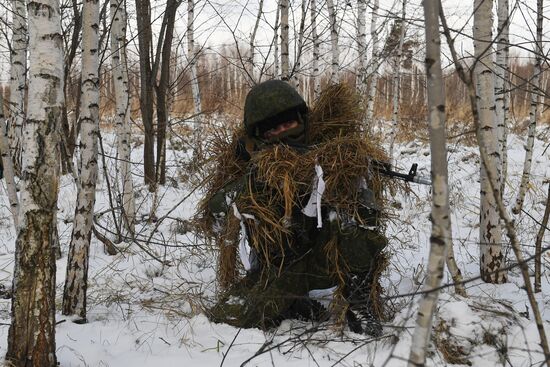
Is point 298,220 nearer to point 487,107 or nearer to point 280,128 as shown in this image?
point 280,128

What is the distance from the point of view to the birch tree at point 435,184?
1152mm

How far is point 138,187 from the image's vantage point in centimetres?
842

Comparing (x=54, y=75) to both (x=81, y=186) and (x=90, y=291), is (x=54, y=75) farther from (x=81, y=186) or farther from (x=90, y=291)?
(x=90, y=291)

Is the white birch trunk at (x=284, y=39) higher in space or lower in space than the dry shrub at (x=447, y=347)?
higher

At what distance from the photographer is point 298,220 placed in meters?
2.89

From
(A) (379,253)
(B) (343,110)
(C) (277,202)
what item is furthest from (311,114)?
(A) (379,253)

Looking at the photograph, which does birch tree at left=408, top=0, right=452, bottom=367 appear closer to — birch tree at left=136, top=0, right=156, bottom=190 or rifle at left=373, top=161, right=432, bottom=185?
rifle at left=373, top=161, right=432, bottom=185

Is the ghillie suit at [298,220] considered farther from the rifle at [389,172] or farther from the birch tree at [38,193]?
the birch tree at [38,193]

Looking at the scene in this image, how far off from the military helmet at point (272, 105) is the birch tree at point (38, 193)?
1253 mm

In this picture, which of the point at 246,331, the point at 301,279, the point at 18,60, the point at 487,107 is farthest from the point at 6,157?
the point at 18,60

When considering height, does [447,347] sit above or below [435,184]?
below

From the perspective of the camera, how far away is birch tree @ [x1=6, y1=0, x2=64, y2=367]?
2053 millimetres

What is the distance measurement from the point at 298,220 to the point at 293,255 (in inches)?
10.0

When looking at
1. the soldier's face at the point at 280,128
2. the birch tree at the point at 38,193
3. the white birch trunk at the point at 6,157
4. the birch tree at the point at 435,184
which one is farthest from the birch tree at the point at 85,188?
the birch tree at the point at 435,184
